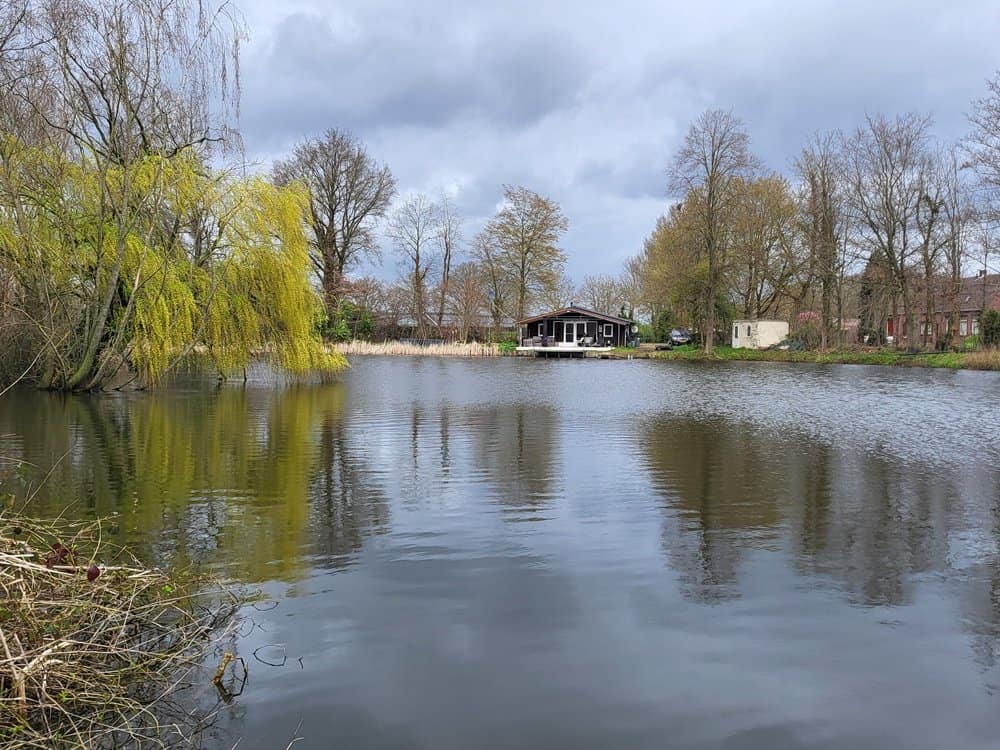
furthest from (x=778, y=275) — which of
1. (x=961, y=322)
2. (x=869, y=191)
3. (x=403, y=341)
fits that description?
(x=403, y=341)

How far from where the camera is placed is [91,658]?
3.84 meters

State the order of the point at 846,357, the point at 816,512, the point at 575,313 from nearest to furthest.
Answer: the point at 816,512 < the point at 846,357 < the point at 575,313

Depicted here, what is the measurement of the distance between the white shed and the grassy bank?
1.09 m

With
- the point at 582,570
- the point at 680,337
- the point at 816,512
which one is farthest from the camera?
the point at 680,337

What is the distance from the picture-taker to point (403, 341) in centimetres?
5406

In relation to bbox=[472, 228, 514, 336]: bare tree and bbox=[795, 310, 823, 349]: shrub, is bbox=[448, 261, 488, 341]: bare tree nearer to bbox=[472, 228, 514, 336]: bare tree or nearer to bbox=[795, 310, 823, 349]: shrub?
bbox=[472, 228, 514, 336]: bare tree

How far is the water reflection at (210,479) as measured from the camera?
20.8 feet

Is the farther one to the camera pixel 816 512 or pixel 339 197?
pixel 339 197

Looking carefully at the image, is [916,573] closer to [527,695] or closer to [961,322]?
[527,695]

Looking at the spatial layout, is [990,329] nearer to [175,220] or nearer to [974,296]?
[974,296]

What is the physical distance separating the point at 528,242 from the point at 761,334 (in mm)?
18977

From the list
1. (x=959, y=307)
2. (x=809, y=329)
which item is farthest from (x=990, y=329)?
(x=809, y=329)

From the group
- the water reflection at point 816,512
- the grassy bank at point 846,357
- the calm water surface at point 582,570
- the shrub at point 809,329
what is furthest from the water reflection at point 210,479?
the shrub at point 809,329

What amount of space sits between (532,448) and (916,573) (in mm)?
6360
